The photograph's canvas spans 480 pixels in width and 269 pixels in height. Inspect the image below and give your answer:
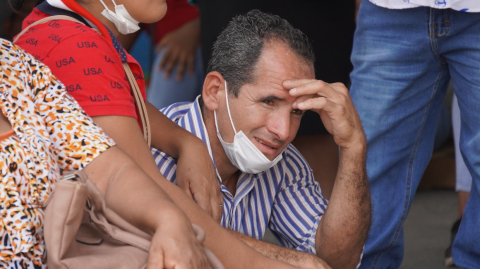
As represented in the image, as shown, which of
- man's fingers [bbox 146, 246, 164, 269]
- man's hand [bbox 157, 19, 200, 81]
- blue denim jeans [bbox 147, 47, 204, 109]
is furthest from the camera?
blue denim jeans [bbox 147, 47, 204, 109]

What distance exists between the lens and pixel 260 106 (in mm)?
2160

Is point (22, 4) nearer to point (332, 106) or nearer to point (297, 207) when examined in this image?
point (332, 106)

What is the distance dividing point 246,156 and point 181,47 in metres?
1.68

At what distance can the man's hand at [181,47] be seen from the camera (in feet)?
11.9

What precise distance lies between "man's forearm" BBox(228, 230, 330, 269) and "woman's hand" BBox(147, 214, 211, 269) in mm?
753

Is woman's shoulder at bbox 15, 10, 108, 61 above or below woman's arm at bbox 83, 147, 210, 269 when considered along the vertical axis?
above

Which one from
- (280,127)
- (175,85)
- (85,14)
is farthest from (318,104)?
(175,85)

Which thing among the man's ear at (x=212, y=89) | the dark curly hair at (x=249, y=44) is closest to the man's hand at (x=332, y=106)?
the dark curly hair at (x=249, y=44)

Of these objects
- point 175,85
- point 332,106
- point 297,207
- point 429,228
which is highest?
point 332,106

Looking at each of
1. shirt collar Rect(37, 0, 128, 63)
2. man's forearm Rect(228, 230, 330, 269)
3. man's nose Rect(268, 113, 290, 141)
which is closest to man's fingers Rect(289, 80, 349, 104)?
man's nose Rect(268, 113, 290, 141)

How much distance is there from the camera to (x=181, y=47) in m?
3.67

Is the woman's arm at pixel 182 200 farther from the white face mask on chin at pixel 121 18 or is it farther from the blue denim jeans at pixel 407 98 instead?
the blue denim jeans at pixel 407 98

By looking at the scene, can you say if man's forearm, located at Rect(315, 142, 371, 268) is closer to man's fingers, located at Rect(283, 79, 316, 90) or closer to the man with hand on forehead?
the man with hand on forehead

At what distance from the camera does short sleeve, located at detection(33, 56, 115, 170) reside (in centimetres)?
135
